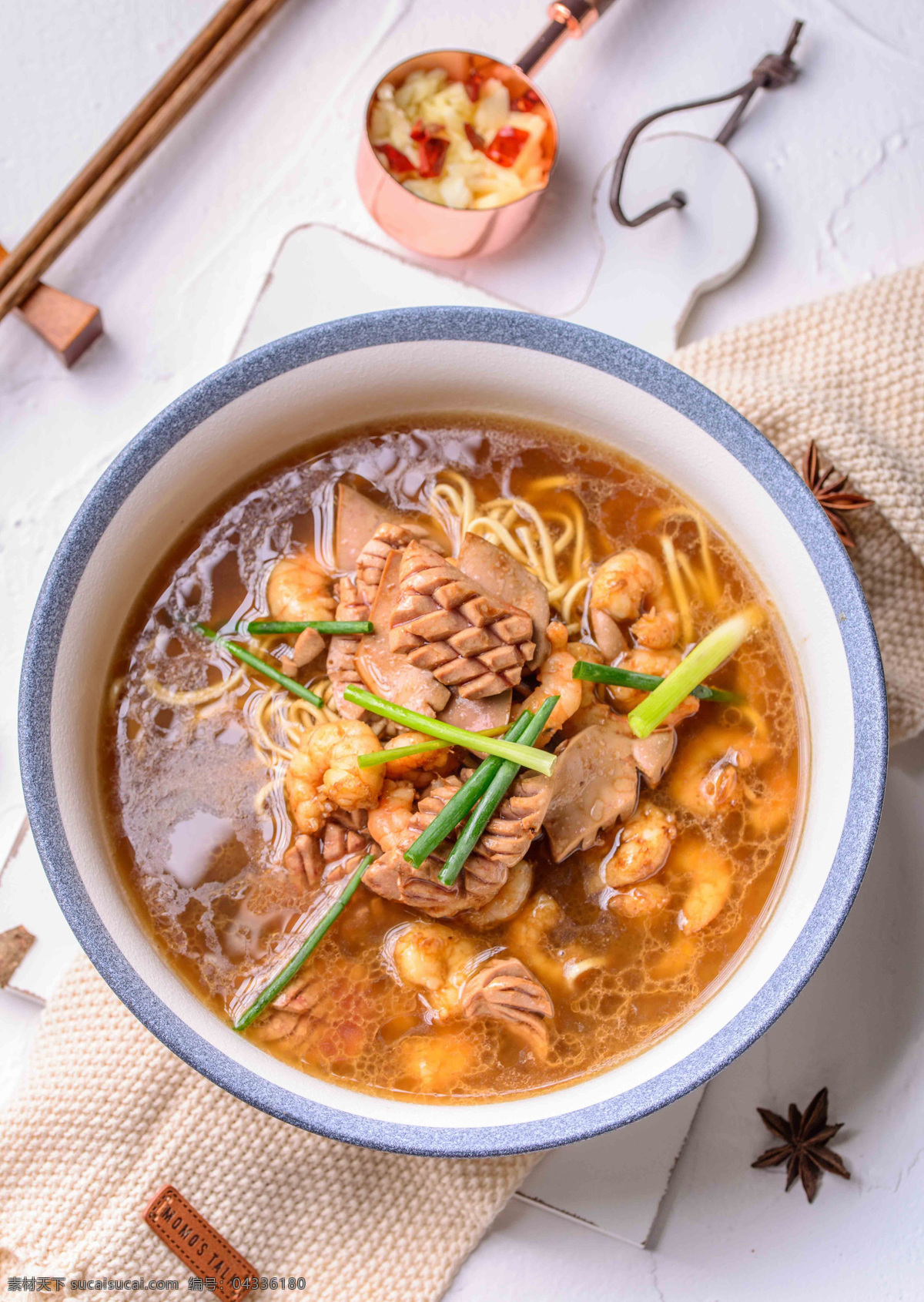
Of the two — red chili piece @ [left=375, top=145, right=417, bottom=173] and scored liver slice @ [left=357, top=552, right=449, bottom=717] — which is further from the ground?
red chili piece @ [left=375, top=145, right=417, bottom=173]

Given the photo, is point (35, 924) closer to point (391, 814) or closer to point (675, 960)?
point (391, 814)

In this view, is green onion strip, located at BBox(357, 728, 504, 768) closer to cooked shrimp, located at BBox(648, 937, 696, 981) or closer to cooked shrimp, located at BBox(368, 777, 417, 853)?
cooked shrimp, located at BBox(368, 777, 417, 853)

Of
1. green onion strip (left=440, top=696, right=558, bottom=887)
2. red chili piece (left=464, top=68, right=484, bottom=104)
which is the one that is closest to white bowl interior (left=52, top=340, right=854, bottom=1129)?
green onion strip (left=440, top=696, right=558, bottom=887)

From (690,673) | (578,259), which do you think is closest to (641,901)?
(690,673)

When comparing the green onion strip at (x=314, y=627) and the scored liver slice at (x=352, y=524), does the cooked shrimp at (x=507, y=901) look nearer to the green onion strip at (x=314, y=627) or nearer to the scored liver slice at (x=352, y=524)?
the green onion strip at (x=314, y=627)

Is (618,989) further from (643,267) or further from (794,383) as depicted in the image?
(643,267)

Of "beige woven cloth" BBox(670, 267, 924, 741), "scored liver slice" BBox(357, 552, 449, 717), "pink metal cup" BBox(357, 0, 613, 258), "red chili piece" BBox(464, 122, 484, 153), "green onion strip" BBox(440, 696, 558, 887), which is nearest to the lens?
"green onion strip" BBox(440, 696, 558, 887)
